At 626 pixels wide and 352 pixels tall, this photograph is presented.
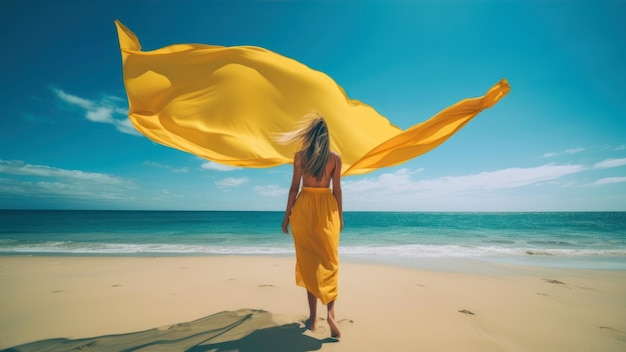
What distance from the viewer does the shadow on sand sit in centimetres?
266

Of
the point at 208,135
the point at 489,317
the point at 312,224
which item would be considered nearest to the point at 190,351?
the point at 312,224

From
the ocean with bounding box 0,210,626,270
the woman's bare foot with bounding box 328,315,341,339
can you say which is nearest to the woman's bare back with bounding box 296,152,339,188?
the woman's bare foot with bounding box 328,315,341,339

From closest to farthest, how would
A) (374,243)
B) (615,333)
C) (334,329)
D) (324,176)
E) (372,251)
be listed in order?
(334,329) → (324,176) → (615,333) → (372,251) → (374,243)

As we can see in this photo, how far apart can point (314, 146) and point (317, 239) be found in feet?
2.98

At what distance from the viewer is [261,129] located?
362 cm

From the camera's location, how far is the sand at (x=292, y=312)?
9.23 feet

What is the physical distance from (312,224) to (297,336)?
1.16 m

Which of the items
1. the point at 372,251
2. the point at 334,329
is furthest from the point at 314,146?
the point at 372,251

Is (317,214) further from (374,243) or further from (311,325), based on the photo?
(374,243)

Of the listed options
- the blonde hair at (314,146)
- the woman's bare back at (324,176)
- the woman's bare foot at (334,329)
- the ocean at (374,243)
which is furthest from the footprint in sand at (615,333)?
the ocean at (374,243)

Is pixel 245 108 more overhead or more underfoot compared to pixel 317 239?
more overhead

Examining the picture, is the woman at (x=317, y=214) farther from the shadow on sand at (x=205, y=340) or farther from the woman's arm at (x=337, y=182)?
the shadow on sand at (x=205, y=340)

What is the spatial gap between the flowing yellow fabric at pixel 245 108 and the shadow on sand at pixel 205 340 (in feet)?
5.86

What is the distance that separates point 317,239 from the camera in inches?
109
